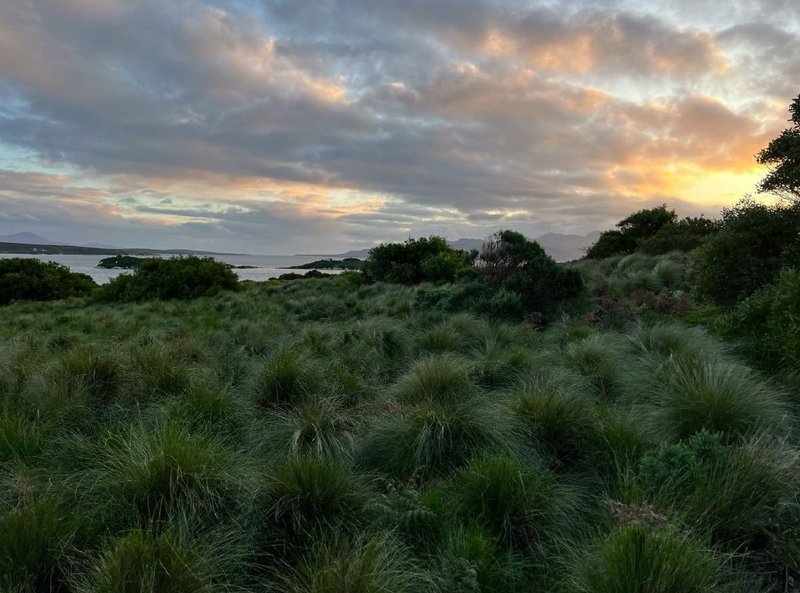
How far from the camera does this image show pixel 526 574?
273 cm

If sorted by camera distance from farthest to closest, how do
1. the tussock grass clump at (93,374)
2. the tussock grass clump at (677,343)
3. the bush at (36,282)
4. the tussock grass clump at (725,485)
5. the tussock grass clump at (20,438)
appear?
1. the bush at (36,282)
2. the tussock grass clump at (677,343)
3. the tussock grass clump at (93,374)
4. the tussock grass clump at (20,438)
5. the tussock grass clump at (725,485)

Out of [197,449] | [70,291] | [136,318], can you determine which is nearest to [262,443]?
[197,449]

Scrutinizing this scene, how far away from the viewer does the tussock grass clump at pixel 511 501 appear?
2.99 metres

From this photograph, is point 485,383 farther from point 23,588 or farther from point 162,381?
point 23,588

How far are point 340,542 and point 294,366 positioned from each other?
301 cm

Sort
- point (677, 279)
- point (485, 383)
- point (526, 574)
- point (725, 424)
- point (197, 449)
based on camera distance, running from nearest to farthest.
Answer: point (526, 574), point (197, 449), point (725, 424), point (485, 383), point (677, 279)

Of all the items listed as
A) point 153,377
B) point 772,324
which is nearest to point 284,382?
point 153,377

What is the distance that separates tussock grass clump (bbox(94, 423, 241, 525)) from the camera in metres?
2.94

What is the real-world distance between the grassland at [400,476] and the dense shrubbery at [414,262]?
1467 centimetres

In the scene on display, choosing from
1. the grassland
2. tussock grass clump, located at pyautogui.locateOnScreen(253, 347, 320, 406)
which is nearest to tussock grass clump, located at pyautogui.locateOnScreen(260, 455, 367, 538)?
the grassland

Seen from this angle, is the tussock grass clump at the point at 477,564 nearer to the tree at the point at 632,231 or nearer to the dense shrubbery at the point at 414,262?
the dense shrubbery at the point at 414,262

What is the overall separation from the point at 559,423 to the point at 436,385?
54.9 inches

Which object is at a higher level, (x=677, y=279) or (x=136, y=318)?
(x=677, y=279)

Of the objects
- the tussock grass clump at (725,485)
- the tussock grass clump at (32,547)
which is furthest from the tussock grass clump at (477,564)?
the tussock grass clump at (32,547)
